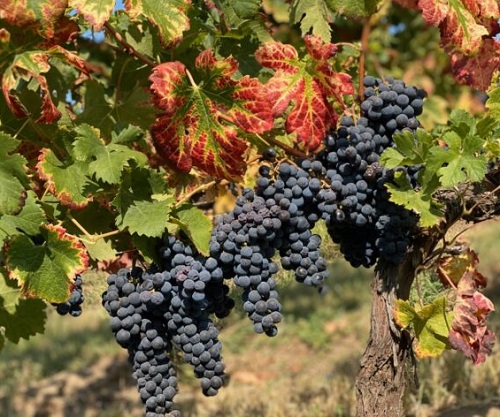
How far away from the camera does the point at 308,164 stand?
2.34 m

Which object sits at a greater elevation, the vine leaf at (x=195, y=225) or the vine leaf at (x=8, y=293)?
the vine leaf at (x=195, y=225)

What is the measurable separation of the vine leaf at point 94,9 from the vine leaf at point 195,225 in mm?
627

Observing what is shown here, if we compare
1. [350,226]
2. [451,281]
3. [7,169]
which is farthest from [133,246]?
[451,281]

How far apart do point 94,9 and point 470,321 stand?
1.51 meters

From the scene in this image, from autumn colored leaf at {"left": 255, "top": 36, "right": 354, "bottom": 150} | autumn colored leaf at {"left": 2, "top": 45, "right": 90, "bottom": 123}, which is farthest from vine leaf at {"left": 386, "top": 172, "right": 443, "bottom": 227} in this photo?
autumn colored leaf at {"left": 2, "top": 45, "right": 90, "bottom": 123}

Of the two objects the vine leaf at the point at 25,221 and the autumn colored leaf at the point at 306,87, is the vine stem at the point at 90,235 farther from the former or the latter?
the autumn colored leaf at the point at 306,87

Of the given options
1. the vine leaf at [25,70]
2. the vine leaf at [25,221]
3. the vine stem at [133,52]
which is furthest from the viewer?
the vine stem at [133,52]

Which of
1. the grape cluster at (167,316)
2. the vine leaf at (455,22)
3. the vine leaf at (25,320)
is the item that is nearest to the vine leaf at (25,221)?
the grape cluster at (167,316)

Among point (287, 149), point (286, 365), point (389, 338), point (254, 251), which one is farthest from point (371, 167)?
point (286, 365)

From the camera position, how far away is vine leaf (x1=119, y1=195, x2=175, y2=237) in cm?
222

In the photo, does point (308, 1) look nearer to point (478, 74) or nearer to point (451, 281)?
point (478, 74)

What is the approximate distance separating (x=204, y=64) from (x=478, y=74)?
40.0 inches

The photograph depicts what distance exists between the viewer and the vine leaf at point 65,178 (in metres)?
2.24

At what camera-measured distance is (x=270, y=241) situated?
2305 mm
